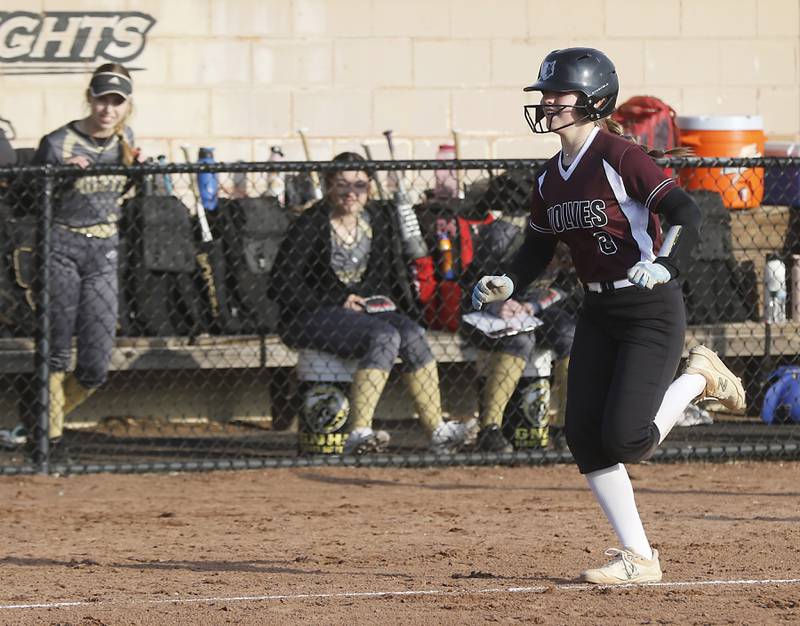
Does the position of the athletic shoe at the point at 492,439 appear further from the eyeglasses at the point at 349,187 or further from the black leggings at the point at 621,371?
the black leggings at the point at 621,371

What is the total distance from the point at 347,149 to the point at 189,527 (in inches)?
163

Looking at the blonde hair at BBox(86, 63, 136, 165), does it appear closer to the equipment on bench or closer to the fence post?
the fence post

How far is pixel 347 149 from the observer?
10.1 m

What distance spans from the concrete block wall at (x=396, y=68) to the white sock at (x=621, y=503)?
549 centimetres

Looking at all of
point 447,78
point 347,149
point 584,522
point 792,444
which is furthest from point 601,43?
point 584,522

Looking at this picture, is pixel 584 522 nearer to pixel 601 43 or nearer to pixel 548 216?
pixel 548 216

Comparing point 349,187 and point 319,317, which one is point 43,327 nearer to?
point 319,317

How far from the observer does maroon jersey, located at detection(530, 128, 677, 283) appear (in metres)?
4.79

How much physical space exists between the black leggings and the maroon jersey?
0.11m

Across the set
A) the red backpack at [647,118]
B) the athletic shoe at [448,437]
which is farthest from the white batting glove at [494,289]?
the red backpack at [647,118]

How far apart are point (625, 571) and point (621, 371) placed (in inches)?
25.4

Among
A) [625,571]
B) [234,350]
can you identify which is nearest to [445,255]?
[234,350]

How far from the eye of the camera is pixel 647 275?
4488 mm

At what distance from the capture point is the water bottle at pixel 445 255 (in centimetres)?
861
